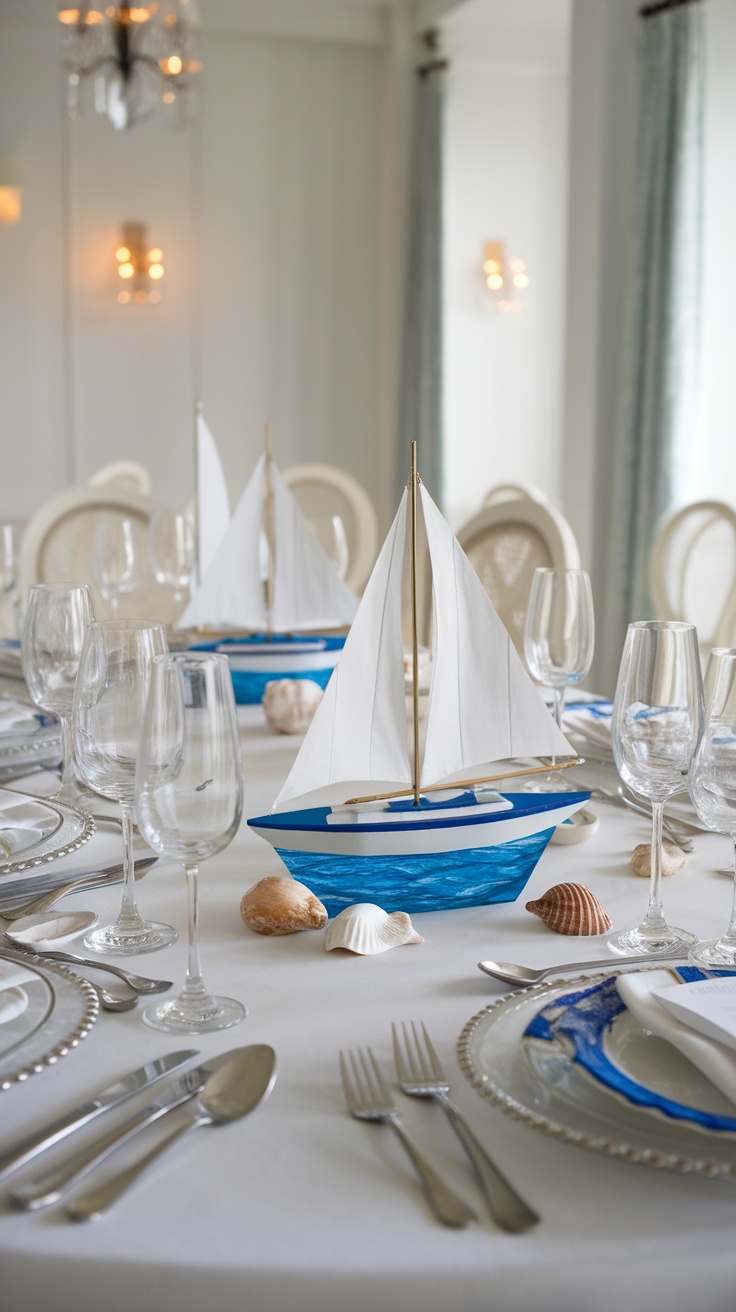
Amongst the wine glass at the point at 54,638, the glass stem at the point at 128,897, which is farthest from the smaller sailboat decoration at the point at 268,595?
the glass stem at the point at 128,897

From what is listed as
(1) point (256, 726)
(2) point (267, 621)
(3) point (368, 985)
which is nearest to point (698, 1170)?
(3) point (368, 985)

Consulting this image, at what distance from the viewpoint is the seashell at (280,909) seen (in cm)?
89

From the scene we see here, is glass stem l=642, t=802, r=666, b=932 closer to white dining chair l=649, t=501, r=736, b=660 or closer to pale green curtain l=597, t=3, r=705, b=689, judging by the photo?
white dining chair l=649, t=501, r=736, b=660

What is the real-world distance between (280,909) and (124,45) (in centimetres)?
295

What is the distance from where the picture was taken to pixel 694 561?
9.52ft

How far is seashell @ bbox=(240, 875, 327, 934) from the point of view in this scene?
2.93 ft

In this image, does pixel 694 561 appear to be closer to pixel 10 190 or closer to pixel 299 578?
pixel 299 578

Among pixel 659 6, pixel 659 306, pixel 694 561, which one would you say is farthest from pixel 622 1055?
pixel 659 6

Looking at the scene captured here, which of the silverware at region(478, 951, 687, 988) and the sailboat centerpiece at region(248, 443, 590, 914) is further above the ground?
the sailboat centerpiece at region(248, 443, 590, 914)

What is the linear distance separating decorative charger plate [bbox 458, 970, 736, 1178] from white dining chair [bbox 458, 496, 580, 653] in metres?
1.55

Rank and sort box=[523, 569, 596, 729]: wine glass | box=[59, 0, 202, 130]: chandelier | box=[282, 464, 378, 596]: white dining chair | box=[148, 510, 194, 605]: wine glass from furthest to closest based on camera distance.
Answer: box=[282, 464, 378, 596]: white dining chair
box=[59, 0, 202, 130]: chandelier
box=[148, 510, 194, 605]: wine glass
box=[523, 569, 596, 729]: wine glass

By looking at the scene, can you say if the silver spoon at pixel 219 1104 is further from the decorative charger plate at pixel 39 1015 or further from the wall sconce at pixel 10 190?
the wall sconce at pixel 10 190

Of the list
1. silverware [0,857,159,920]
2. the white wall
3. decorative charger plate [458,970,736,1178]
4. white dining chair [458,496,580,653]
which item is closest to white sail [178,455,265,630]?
white dining chair [458,496,580,653]

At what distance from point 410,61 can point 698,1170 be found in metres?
5.85
